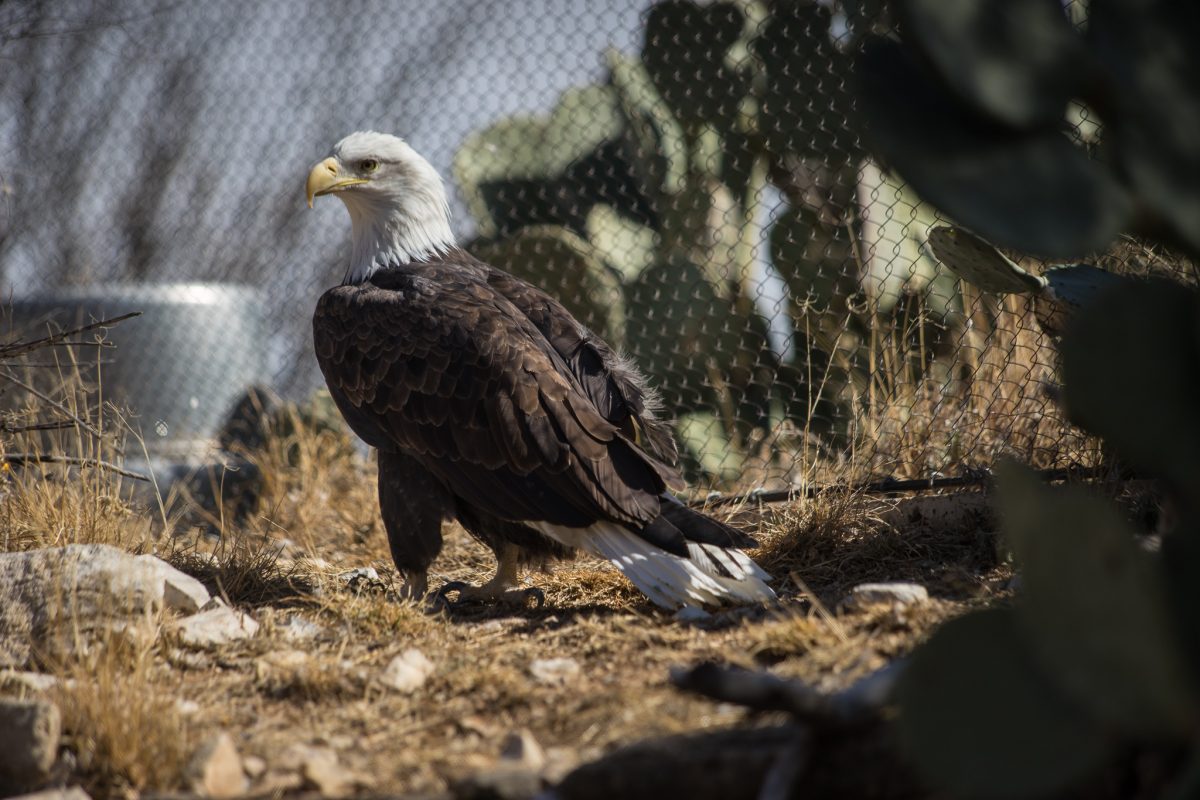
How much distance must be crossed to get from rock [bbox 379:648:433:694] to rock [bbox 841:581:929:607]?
105 centimetres

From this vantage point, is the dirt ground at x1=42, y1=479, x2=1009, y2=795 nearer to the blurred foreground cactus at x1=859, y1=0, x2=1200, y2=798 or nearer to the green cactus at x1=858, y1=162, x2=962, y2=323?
the blurred foreground cactus at x1=859, y1=0, x2=1200, y2=798

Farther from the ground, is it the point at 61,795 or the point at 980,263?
the point at 980,263

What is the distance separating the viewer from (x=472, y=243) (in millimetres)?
7039

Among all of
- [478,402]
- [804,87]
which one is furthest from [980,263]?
[804,87]

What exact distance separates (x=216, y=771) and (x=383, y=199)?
2.67 metres

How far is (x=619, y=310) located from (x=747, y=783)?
188 inches

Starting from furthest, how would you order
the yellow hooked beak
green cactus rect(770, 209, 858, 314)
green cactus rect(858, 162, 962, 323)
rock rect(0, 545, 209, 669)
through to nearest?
green cactus rect(770, 209, 858, 314) → green cactus rect(858, 162, 962, 323) → the yellow hooked beak → rock rect(0, 545, 209, 669)

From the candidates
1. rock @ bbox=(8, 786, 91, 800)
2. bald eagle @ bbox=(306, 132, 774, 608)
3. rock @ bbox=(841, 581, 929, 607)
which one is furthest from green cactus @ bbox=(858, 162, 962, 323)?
rock @ bbox=(8, 786, 91, 800)

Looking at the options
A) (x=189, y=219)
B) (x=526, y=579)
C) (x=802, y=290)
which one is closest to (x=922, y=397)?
(x=802, y=290)

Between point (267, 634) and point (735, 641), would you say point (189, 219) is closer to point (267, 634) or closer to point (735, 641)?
point (267, 634)

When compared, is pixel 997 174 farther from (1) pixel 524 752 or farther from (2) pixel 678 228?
(2) pixel 678 228

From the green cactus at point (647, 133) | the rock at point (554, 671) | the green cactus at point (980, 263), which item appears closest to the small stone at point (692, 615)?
the rock at point (554, 671)

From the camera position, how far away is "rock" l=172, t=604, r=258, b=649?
304cm

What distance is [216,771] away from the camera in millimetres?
2164
